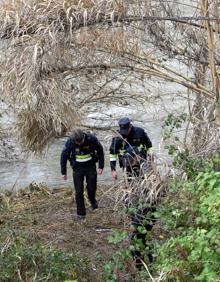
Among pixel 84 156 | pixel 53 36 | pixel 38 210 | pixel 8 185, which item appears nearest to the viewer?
pixel 53 36

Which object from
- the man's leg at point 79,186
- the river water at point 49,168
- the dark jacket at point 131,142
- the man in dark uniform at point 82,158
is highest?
the dark jacket at point 131,142

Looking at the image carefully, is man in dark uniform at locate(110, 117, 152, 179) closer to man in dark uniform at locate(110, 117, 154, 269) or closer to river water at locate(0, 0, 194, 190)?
man in dark uniform at locate(110, 117, 154, 269)

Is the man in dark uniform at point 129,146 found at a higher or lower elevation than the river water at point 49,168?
higher

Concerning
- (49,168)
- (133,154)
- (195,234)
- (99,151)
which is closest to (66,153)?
(99,151)

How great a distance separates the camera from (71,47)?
26.0 ft

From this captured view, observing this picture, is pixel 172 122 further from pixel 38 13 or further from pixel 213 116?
pixel 38 13

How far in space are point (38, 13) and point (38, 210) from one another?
479 centimetres

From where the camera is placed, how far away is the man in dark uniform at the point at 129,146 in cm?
743

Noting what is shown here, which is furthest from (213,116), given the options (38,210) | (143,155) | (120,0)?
(38,210)

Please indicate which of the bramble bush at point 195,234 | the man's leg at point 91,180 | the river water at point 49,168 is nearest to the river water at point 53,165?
the river water at point 49,168

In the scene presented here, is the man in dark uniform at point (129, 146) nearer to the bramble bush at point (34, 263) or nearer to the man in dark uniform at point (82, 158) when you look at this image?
the man in dark uniform at point (82, 158)

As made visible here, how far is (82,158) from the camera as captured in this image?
31.4 feet

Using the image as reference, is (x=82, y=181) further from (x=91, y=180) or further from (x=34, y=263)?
(x=34, y=263)

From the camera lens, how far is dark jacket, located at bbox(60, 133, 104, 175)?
9367 mm
